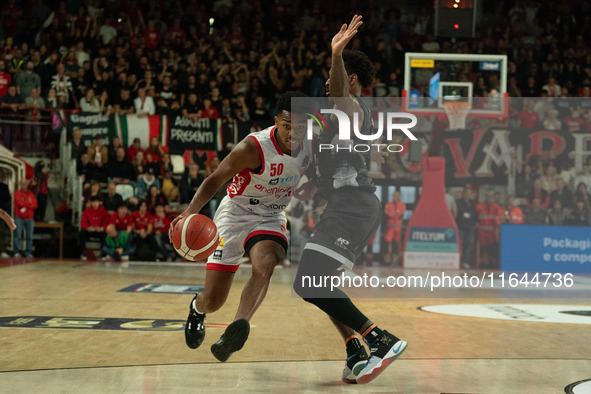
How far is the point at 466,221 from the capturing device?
18.3 ft

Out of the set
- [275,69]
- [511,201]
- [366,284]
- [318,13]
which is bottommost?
[366,284]

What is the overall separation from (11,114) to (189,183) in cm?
365

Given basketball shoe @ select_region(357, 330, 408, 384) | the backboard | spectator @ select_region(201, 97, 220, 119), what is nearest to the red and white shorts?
basketball shoe @ select_region(357, 330, 408, 384)

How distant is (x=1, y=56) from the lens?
50.8ft

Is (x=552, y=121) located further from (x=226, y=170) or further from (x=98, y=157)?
(x=98, y=157)

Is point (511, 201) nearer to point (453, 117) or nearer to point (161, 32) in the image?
point (453, 117)

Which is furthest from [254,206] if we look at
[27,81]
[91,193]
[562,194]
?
[27,81]

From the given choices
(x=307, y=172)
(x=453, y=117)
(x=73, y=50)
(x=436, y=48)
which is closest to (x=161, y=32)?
(x=73, y=50)

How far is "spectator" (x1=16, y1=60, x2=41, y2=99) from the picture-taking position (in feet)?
47.9

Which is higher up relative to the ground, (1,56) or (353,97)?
(1,56)

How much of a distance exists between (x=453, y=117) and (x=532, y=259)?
139 centimetres

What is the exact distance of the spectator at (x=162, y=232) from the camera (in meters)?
13.5

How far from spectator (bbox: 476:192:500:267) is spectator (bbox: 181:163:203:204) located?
8.29 metres

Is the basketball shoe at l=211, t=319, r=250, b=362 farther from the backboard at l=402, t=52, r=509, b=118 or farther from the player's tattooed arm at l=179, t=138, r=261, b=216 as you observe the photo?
the backboard at l=402, t=52, r=509, b=118
